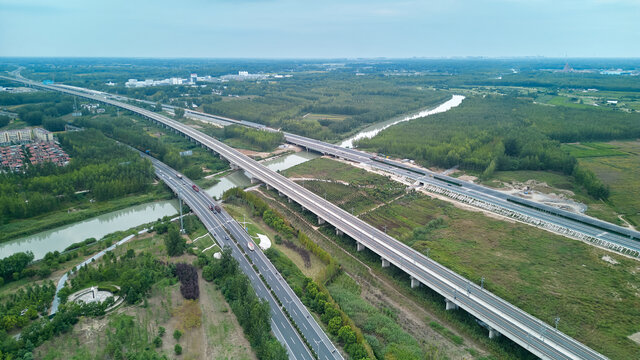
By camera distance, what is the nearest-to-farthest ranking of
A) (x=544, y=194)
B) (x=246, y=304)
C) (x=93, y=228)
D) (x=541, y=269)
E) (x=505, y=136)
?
1. (x=246, y=304)
2. (x=541, y=269)
3. (x=93, y=228)
4. (x=544, y=194)
5. (x=505, y=136)

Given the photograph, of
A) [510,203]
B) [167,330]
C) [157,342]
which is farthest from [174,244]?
[510,203]

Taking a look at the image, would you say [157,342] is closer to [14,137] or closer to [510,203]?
[510,203]

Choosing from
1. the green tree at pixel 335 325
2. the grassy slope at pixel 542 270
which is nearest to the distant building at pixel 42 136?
the grassy slope at pixel 542 270

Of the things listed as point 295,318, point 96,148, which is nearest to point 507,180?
point 295,318

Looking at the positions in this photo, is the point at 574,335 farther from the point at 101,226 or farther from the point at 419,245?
the point at 101,226

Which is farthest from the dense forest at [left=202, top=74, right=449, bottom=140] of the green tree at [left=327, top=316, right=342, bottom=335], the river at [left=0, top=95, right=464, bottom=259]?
the green tree at [left=327, top=316, right=342, bottom=335]

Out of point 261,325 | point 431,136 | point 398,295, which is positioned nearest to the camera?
point 261,325

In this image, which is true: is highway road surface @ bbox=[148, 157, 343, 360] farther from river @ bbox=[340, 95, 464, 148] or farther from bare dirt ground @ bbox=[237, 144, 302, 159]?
river @ bbox=[340, 95, 464, 148]
